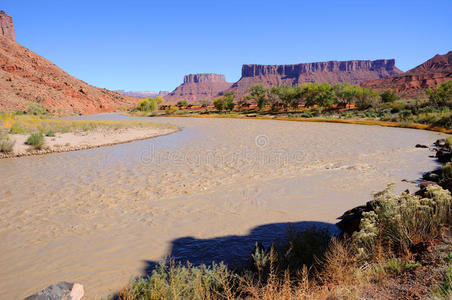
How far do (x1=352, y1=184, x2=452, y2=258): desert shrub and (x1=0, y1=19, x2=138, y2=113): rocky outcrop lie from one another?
72364mm

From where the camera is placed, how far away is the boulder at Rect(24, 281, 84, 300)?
312cm


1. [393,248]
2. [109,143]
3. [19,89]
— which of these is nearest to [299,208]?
[393,248]

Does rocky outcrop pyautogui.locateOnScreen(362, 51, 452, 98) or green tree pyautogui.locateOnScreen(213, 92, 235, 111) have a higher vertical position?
rocky outcrop pyautogui.locateOnScreen(362, 51, 452, 98)

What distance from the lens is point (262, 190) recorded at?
8156 mm

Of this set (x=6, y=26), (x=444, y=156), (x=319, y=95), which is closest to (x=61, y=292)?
(x=444, y=156)

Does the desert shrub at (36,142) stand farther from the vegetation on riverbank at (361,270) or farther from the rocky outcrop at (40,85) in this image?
the rocky outcrop at (40,85)

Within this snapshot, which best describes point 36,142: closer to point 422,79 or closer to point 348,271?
point 348,271

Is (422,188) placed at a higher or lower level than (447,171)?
higher

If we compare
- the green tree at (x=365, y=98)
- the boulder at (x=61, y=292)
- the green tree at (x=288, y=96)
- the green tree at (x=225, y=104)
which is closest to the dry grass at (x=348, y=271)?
the boulder at (x=61, y=292)

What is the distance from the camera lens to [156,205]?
704 cm

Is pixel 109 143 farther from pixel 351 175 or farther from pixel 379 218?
pixel 379 218

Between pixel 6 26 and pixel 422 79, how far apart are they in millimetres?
173542

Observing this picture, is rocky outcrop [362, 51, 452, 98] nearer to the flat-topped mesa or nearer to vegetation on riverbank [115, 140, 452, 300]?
vegetation on riverbank [115, 140, 452, 300]

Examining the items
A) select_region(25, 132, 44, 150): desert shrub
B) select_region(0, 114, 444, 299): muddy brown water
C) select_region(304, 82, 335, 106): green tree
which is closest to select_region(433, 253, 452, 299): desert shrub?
select_region(0, 114, 444, 299): muddy brown water
